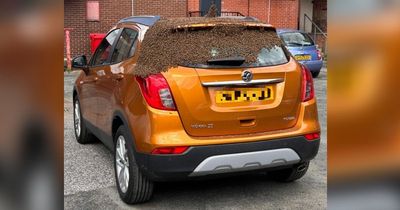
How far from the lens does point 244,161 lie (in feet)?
11.8

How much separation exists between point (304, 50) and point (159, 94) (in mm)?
10729

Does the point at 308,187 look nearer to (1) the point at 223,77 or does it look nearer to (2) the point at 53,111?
(1) the point at 223,77

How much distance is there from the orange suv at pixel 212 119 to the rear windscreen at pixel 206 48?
19 millimetres

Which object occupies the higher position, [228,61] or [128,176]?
[228,61]

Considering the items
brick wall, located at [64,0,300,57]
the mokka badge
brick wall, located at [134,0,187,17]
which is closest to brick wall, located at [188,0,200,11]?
brick wall, located at [64,0,300,57]

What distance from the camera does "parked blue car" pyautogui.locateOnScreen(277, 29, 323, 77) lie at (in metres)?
13.6

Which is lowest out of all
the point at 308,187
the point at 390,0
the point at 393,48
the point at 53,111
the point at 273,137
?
the point at 308,187

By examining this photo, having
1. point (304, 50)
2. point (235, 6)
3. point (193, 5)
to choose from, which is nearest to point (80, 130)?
point (304, 50)

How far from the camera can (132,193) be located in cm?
389

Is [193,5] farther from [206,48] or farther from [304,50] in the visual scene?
[206,48]

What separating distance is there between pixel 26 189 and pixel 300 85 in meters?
3.00

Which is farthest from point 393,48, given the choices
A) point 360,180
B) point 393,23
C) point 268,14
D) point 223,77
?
point 268,14

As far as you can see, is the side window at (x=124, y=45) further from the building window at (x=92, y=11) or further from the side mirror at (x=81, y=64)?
the building window at (x=92, y=11)

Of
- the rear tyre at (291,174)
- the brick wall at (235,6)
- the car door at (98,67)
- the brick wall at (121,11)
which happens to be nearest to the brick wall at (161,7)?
the brick wall at (121,11)
